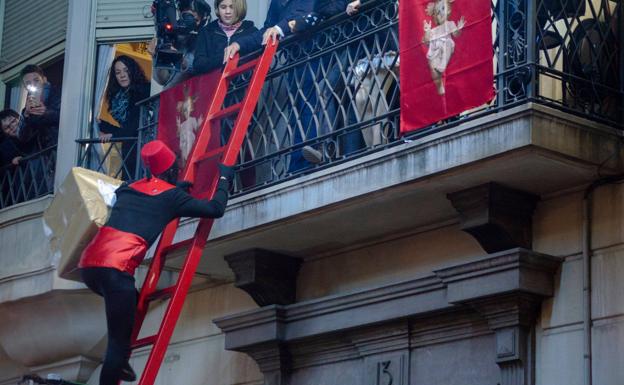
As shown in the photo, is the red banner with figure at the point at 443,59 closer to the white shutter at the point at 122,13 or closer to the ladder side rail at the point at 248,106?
the ladder side rail at the point at 248,106

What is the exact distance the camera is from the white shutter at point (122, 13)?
15374 mm

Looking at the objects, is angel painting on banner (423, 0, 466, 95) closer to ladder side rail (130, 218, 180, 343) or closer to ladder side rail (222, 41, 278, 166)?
ladder side rail (222, 41, 278, 166)

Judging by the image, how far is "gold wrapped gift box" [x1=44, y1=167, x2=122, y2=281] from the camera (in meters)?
11.0

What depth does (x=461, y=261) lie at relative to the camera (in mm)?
10844

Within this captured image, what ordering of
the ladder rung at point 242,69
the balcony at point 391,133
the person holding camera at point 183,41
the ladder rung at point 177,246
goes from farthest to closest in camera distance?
the person holding camera at point 183,41 → the ladder rung at point 242,69 → the ladder rung at point 177,246 → the balcony at point 391,133

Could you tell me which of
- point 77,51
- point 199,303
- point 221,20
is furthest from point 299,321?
point 77,51

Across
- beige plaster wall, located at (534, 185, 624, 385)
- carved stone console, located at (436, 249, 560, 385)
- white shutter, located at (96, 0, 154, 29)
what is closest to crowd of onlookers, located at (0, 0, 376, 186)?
white shutter, located at (96, 0, 154, 29)

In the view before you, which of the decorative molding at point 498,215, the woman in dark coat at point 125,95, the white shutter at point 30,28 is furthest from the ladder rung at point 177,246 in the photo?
the white shutter at point 30,28

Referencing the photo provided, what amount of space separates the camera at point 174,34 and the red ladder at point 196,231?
1.09 meters

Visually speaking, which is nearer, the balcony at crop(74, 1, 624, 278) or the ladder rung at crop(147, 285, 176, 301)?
the balcony at crop(74, 1, 624, 278)

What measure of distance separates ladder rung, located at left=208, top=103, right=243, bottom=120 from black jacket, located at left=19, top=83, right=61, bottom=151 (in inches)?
156

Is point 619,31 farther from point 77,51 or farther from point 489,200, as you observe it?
point 77,51

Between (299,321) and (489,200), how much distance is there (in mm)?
2175

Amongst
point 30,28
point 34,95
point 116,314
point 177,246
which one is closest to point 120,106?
point 34,95
